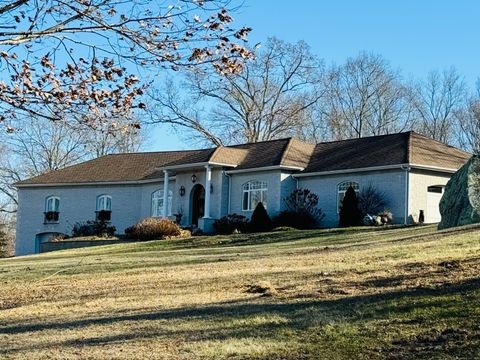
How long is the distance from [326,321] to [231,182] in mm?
30000

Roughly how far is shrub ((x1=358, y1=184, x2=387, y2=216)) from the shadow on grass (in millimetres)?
22396

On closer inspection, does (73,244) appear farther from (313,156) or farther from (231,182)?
(313,156)

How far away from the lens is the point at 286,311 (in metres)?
8.27

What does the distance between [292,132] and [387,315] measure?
48825 millimetres

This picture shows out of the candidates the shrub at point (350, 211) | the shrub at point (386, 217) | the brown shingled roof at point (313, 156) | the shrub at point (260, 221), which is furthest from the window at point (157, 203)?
the shrub at point (386, 217)

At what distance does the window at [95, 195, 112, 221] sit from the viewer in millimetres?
43531

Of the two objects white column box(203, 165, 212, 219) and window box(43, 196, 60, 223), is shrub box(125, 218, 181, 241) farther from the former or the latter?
window box(43, 196, 60, 223)

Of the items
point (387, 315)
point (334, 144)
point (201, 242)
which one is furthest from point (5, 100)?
point (334, 144)

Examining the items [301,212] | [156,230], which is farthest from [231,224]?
[156,230]

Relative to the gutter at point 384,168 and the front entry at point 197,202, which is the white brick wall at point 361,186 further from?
the front entry at point 197,202

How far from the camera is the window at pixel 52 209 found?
45469mm

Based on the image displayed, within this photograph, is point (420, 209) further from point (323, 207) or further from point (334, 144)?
point (334, 144)

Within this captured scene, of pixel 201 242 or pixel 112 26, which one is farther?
pixel 201 242

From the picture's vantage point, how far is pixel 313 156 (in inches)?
1451
